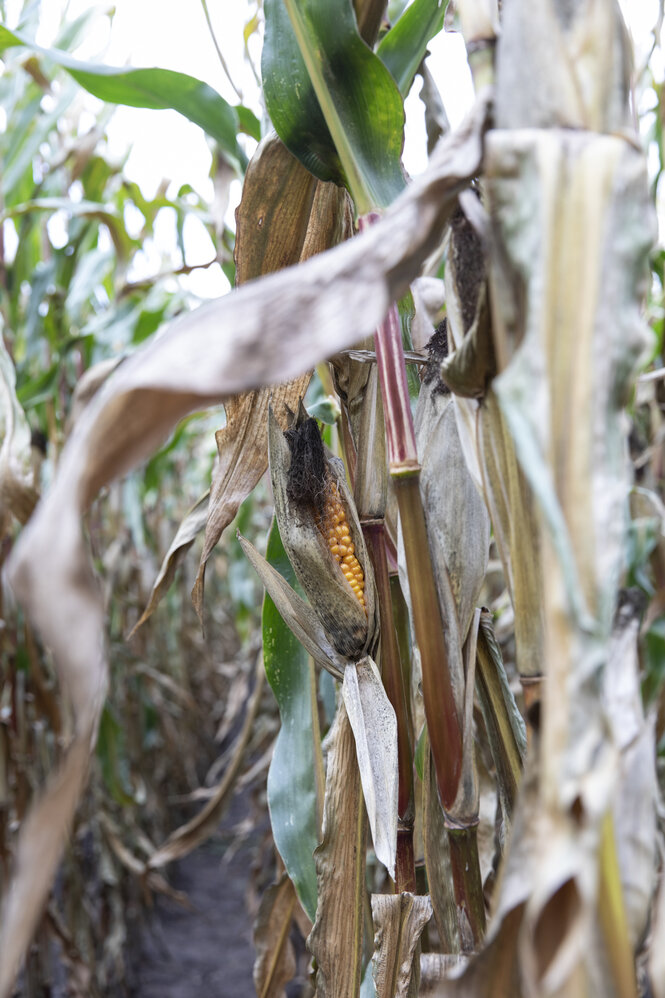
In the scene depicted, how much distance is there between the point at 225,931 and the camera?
7.30 ft

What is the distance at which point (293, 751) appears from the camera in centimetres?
64

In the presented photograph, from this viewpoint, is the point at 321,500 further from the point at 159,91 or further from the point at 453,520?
the point at 159,91

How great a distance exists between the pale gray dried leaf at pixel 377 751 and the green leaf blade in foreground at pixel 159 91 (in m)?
0.47

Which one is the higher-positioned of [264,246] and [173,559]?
[264,246]

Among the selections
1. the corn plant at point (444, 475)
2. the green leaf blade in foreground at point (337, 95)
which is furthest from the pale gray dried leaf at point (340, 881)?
the green leaf blade in foreground at point (337, 95)

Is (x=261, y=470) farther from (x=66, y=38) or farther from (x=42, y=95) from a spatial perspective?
(x=66, y=38)

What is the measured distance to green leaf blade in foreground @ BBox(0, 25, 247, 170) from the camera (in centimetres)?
59

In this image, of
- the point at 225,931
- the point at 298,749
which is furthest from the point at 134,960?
the point at 298,749

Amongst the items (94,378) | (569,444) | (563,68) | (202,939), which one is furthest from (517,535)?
(202,939)

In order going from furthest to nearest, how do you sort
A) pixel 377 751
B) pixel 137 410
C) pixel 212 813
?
pixel 212 813 → pixel 377 751 → pixel 137 410

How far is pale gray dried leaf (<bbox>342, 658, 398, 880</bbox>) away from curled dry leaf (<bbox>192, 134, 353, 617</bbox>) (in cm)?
13

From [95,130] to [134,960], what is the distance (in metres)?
2.01

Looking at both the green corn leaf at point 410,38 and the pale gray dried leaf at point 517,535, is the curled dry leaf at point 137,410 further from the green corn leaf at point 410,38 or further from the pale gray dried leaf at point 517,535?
the green corn leaf at point 410,38

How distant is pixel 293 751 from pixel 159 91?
55 centimetres
